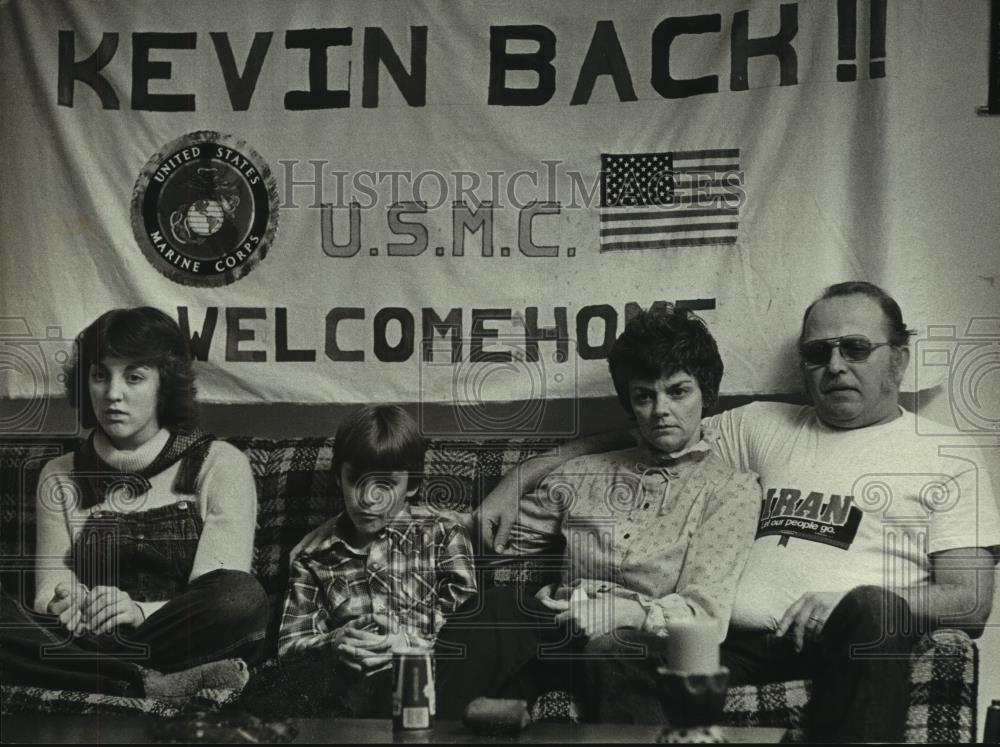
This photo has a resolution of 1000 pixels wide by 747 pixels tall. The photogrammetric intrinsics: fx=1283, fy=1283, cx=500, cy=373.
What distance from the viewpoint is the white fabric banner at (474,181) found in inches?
121

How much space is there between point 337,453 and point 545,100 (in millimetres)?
1021

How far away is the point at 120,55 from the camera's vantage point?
3.32 metres

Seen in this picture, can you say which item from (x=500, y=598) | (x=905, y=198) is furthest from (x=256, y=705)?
(x=905, y=198)

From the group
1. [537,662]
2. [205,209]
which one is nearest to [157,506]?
[205,209]

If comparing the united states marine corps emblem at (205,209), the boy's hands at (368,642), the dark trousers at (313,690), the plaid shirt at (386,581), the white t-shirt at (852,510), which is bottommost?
the dark trousers at (313,690)

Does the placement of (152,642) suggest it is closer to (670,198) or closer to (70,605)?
(70,605)

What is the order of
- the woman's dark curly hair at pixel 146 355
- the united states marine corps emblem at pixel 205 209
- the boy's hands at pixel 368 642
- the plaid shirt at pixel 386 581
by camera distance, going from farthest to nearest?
the united states marine corps emblem at pixel 205 209, the woman's dark curly hair at pixel 146 355, the plaid shirt at pixel 386 581, the boy's hands at pixel 368 642

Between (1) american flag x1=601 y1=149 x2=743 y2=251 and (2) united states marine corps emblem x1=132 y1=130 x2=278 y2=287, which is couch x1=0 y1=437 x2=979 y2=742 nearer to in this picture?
(2) united states marine corps emblem x1=132 y1=130 x2=278 y2=287

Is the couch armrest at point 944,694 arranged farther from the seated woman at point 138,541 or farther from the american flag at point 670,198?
the seated woman at point 138,541

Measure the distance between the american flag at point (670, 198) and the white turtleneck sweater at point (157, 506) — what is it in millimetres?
1081

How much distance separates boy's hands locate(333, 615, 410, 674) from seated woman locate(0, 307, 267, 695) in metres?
0.24

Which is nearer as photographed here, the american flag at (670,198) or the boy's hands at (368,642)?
the boy's hands at (368,642)

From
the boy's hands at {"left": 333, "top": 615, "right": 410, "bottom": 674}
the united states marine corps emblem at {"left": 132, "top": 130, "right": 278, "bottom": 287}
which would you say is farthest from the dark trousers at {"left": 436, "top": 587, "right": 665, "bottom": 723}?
the united states marine corps emblem at {"left": 132, "top": 130, "right": 278, "bottom": 287}

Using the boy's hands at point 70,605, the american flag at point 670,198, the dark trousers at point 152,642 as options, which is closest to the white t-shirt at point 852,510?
the american flag at point 670,198
